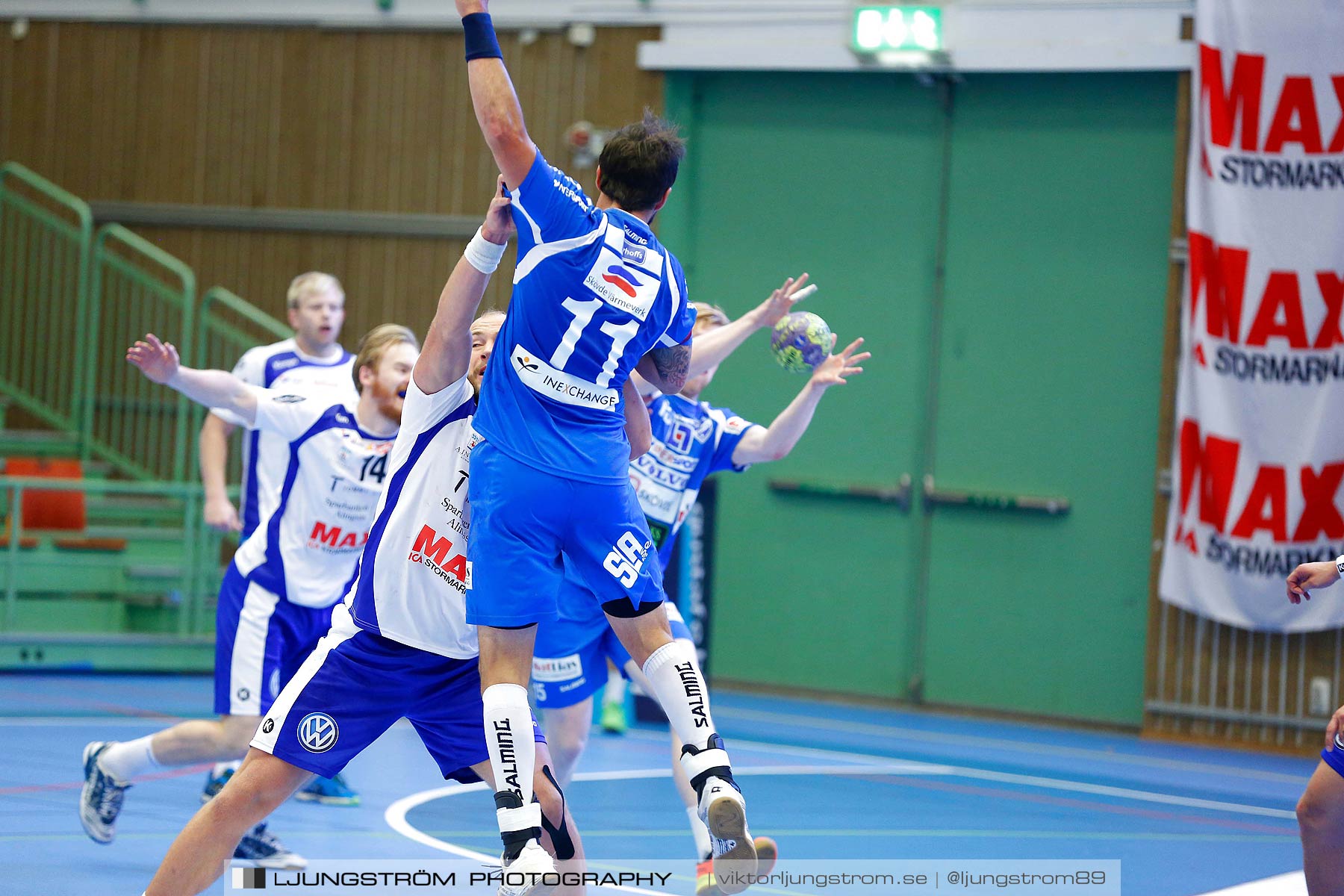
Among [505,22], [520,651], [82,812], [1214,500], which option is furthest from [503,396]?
[505,22]

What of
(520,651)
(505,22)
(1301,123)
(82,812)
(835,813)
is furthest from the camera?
(505,22)

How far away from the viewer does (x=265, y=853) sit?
5594 mm

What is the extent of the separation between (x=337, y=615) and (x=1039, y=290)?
7558mm

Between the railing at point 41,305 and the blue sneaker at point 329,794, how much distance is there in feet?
20.9

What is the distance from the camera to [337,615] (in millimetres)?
4273

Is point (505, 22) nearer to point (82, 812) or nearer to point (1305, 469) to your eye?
point (1305, 469)

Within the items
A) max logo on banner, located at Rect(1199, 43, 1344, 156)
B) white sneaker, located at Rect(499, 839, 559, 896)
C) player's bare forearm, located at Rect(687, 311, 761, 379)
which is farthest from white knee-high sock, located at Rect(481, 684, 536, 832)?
max logo on banner, located at Rect(1199, 43, 1344, 156)

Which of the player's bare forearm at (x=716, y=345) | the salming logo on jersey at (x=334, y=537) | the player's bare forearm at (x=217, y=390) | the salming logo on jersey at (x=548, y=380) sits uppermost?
the player's bare forearm at (x=716, y=345)

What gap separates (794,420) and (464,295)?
1.93 meters

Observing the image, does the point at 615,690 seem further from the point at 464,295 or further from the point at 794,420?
the point at 464,295

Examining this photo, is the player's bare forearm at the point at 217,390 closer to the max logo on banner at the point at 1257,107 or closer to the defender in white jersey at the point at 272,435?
the defender in white jersey at the point at 272,435

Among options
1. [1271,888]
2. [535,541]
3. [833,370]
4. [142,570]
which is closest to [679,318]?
[535,541]

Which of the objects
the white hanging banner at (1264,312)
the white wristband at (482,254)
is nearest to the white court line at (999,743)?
the white hanging banner at (1264,312)

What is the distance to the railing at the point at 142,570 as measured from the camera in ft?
33.2
